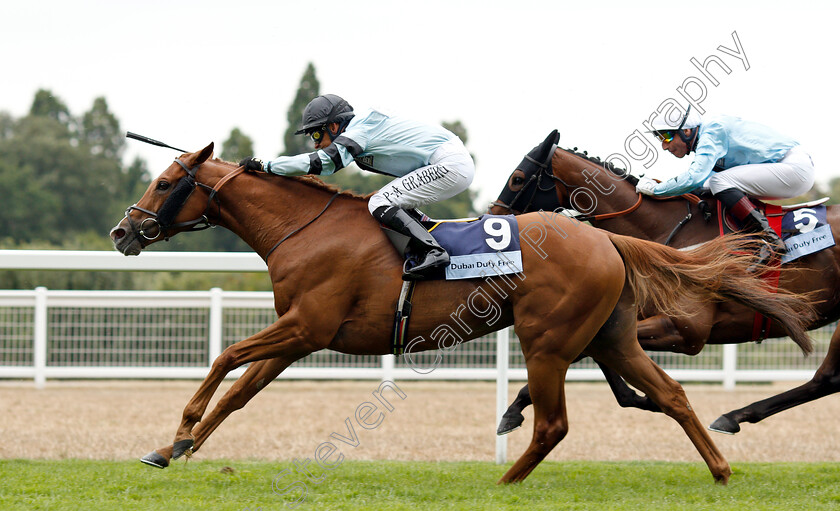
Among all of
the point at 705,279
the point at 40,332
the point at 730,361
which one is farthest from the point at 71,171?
the point at 705,279

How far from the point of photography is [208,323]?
9180 millimetres

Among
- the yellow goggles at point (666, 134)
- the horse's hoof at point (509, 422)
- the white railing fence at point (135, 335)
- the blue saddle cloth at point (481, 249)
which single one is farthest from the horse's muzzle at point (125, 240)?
the white railing fence at point (135, 335)

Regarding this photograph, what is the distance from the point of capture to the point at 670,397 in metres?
4.87

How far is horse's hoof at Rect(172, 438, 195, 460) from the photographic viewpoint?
4.45m

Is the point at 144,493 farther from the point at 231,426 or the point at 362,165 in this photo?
the point at 231,426

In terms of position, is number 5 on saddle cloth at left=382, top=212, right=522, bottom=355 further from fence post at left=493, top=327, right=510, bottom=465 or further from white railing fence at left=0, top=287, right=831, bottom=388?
white railing fence at left=0, top=287, right=831, bottom=388

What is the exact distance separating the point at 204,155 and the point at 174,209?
1.11ft

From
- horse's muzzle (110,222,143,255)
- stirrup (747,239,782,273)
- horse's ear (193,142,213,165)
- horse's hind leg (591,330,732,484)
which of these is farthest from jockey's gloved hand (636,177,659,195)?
horse's muzzle (110,222,143,255)

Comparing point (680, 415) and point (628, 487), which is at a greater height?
point (680, 415)

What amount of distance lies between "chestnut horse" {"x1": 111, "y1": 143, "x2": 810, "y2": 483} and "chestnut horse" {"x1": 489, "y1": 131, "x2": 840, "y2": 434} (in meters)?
0.37

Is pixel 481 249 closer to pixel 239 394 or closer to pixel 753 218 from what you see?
pixel 239 394

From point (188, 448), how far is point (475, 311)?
5.34 feet

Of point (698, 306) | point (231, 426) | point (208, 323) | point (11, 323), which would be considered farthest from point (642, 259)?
point (11, 323)

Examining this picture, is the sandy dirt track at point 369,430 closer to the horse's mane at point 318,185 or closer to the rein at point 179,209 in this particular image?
the rein at point 179,209
